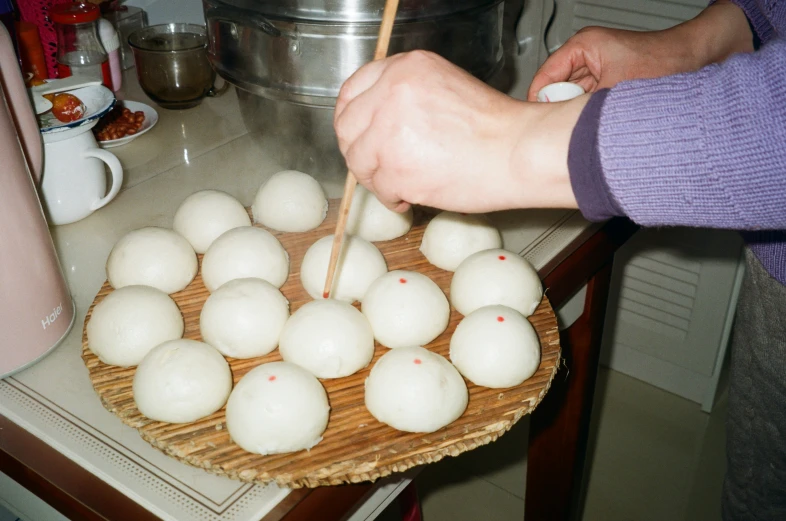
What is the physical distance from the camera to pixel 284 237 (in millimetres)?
980

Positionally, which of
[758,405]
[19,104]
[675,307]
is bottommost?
[675,307]

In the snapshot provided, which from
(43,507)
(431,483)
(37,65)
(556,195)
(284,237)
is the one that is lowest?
(431,483)

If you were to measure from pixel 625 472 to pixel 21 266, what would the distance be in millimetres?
1520

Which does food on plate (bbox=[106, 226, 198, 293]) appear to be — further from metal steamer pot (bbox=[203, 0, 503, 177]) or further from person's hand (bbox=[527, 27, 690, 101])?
person's hand (bbox=[527, 27, 690, 101])

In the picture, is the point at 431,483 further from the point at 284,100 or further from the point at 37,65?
the point at 37,65

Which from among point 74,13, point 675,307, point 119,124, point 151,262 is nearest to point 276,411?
point 151,262

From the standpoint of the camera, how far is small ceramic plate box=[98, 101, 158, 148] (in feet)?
3.99

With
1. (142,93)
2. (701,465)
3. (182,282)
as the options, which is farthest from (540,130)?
(701,465)

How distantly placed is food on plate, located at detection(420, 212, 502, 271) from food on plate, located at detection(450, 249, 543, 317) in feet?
0.16

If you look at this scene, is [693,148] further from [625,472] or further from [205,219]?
[625,472]

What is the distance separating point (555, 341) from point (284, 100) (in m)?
0.50

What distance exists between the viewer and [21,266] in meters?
0.73

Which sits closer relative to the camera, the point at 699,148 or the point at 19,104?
the point at 699,148

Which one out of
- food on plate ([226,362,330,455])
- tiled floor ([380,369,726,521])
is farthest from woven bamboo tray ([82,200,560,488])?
tiled floor ([380,369,726,521])
